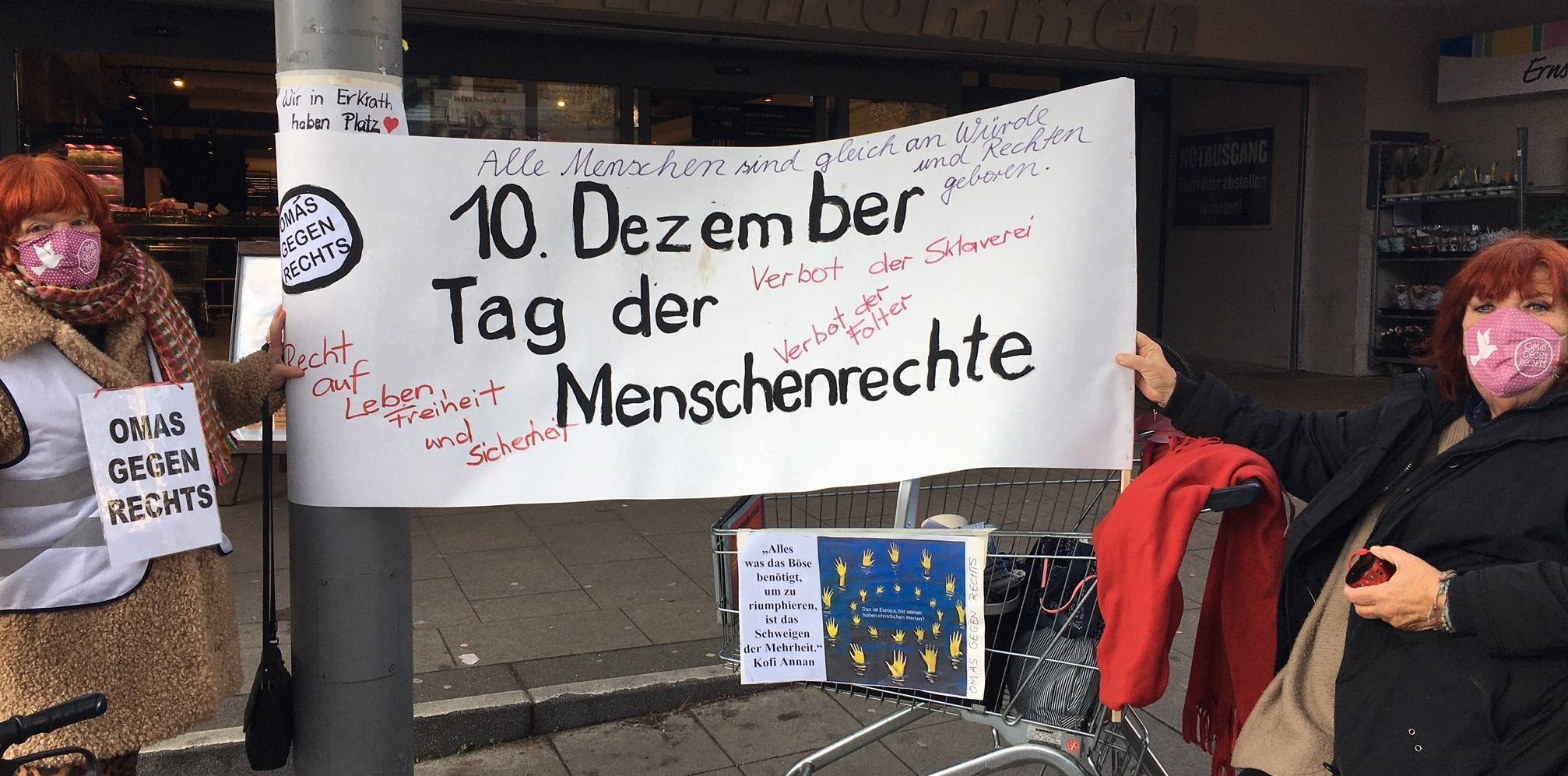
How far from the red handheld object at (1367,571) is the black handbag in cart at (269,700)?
2136mm

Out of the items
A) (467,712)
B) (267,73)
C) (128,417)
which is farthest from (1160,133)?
(128,417)

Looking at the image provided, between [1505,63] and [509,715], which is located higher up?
[1505,63]

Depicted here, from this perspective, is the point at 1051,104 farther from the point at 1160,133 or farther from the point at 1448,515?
the point at 1160,133

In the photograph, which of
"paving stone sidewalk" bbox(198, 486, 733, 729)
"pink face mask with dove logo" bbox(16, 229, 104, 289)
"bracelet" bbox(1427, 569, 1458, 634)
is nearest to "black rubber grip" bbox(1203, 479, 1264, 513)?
"bracelet" bbox(1427, 569, 1458, 634)

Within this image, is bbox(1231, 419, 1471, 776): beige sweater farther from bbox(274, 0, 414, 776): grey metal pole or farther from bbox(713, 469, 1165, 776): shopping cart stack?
bbox(274, 0, 414, 776): grey metal pole

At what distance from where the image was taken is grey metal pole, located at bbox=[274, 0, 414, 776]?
8.26 feet

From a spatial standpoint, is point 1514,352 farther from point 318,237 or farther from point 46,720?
point 46,720

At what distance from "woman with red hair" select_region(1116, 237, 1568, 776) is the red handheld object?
13 mm

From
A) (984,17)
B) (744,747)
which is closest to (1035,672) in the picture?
(744,747)

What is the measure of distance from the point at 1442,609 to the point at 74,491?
8.07ft

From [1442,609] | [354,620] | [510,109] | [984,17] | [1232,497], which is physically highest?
[984,17]

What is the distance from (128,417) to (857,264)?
1443 millimetres

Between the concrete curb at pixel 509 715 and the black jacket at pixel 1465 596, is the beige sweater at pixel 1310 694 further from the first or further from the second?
the concrete curb at pixel 509 715

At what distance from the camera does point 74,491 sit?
227 cm
